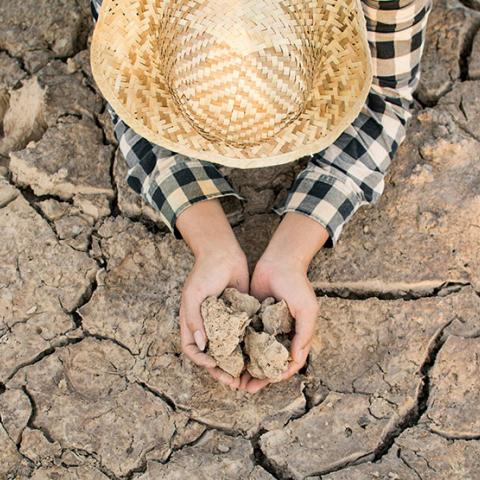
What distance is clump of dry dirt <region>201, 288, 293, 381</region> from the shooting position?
1.85 metres

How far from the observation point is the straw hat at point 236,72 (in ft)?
5.16

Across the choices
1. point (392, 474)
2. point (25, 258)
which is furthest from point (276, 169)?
point (392, 474)

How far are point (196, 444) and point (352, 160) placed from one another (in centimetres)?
87

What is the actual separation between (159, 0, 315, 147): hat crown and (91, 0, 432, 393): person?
38cm

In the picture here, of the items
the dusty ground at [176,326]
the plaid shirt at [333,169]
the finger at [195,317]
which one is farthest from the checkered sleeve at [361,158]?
the finger at [195,317]

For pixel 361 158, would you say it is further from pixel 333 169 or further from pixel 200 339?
pixel 200 339

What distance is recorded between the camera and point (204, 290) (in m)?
1.95

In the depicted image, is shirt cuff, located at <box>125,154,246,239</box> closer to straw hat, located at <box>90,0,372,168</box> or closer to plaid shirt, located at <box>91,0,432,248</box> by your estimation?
plaid shirt, located at <box>91,0,432,248</box>

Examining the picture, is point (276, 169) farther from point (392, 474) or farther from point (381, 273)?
point (392, 474)

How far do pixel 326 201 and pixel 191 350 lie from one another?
1.78ft

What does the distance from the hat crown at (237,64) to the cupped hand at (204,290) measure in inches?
17.3

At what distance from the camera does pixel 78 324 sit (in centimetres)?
214

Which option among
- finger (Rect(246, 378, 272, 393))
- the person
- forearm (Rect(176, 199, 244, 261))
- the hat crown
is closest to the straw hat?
the hat crown

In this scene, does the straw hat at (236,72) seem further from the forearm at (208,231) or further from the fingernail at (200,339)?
the fingernail at (200,339)
